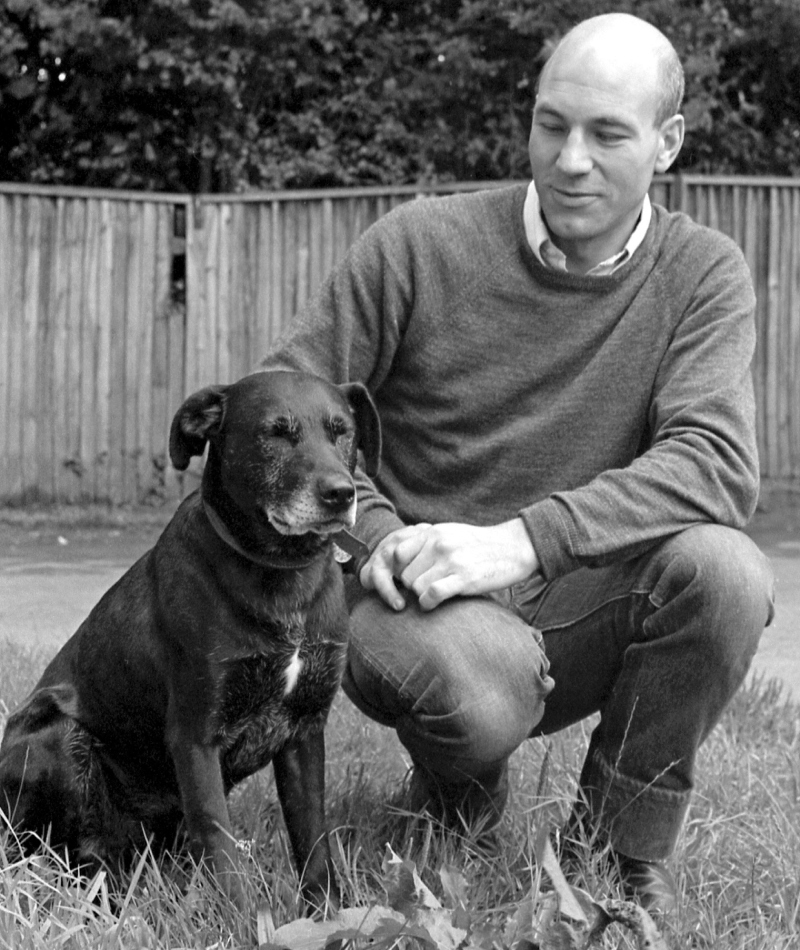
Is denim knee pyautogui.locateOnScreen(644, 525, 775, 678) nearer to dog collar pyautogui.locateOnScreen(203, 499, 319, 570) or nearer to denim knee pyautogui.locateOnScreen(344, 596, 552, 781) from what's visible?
denim knee pyautogui.locateOnScreen(344, 596, 552, 781)

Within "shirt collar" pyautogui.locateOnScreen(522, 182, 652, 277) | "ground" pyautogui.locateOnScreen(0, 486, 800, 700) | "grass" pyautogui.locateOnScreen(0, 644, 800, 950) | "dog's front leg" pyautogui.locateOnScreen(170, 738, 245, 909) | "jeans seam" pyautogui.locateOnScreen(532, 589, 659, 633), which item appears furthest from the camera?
"ground" pyautogui.locateOnScreen(0, 486, 800, 700)

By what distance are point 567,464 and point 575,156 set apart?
2.29 feet

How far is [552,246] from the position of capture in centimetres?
341

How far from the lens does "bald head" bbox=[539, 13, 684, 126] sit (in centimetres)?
329

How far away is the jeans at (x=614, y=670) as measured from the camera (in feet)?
9.81

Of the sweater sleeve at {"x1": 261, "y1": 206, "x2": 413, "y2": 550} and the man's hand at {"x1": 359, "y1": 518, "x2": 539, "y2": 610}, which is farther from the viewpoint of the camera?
the sweater sleeve at {"x1": 261, "y1": 206, "x2": 413, "y2": 550}

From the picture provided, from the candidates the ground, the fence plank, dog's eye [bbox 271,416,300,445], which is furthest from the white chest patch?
the fence plank

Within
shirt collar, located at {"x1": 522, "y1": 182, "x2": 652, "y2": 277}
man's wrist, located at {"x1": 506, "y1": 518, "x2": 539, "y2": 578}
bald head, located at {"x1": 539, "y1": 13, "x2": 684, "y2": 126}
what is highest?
bald head, located at {"x1": 539, "y1": 13, "x2": 684, "y2": 126}

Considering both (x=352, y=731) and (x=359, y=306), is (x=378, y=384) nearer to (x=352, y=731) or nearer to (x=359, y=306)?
(x=359, y=306)

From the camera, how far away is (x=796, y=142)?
37.1ft

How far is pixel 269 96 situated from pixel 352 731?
766cm

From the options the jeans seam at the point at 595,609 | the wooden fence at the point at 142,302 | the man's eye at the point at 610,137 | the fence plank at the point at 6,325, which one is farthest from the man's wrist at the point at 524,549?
the fence plank at the point at 6,325

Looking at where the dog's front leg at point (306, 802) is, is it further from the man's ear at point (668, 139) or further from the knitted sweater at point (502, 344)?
the man's ear at point (668, 139)

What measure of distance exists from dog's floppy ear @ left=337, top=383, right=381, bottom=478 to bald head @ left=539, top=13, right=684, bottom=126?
0.90 m
